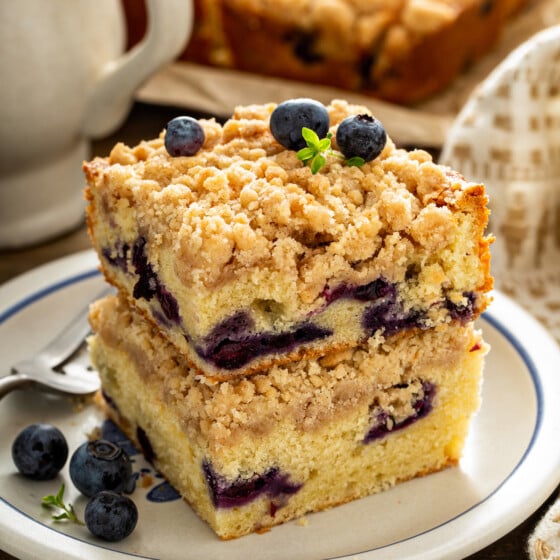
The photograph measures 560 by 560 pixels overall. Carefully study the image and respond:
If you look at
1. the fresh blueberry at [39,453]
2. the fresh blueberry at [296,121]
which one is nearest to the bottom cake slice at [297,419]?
the fresh blueberry at [39,453]

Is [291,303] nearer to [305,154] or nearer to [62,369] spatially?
[305,154]

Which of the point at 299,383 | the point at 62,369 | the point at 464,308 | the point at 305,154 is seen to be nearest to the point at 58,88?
→ the point at 62,369

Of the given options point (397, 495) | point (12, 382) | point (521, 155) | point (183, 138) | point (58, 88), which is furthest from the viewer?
point (521, 155)

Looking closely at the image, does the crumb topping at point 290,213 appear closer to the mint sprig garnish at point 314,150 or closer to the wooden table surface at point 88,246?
the mint sprig garnish at point 314,150

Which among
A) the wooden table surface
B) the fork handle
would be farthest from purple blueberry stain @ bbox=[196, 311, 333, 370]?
the fork handle

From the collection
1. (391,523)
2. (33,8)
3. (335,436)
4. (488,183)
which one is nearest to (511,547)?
(391,523)

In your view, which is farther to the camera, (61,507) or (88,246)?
(88,246)

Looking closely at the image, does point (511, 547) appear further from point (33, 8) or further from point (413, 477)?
point (33, 8)

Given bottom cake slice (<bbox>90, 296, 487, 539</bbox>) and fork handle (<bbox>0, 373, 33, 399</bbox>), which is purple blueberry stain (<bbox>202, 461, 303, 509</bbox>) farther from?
fork handle (<bbox>0, 373, 33, 399</bbox>)
